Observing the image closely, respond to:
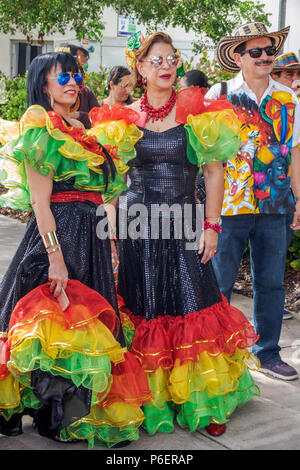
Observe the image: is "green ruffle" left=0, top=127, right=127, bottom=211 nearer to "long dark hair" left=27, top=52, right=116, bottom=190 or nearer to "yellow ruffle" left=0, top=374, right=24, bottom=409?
"long dark hair" left=27, top=52, right=116, bottom=190

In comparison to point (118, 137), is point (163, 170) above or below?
below

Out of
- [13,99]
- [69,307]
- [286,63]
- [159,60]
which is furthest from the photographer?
[13,99]

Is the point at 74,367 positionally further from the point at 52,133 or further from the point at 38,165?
the point at 52,133

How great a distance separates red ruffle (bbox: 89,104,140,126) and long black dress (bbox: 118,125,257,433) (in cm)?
13

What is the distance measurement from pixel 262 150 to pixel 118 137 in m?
1.10

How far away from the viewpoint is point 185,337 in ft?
10.6

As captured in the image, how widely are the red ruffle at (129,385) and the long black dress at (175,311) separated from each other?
0.31ft

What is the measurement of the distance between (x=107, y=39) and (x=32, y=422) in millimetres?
20149

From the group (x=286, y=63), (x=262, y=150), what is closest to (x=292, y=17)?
(x=286, y=63)

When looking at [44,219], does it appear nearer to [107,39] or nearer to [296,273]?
[296,273]

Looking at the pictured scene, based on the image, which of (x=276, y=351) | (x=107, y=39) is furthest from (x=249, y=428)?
(x=107, y=39)

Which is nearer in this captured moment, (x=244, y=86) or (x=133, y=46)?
(x=133, y=46)

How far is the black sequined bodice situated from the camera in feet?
10.9

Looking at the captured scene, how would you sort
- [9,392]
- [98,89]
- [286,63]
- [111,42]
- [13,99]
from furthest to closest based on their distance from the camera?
1. [111,42]
2. [13,99]
3. [98,89]
4. [286,63]
5. [9,392]
